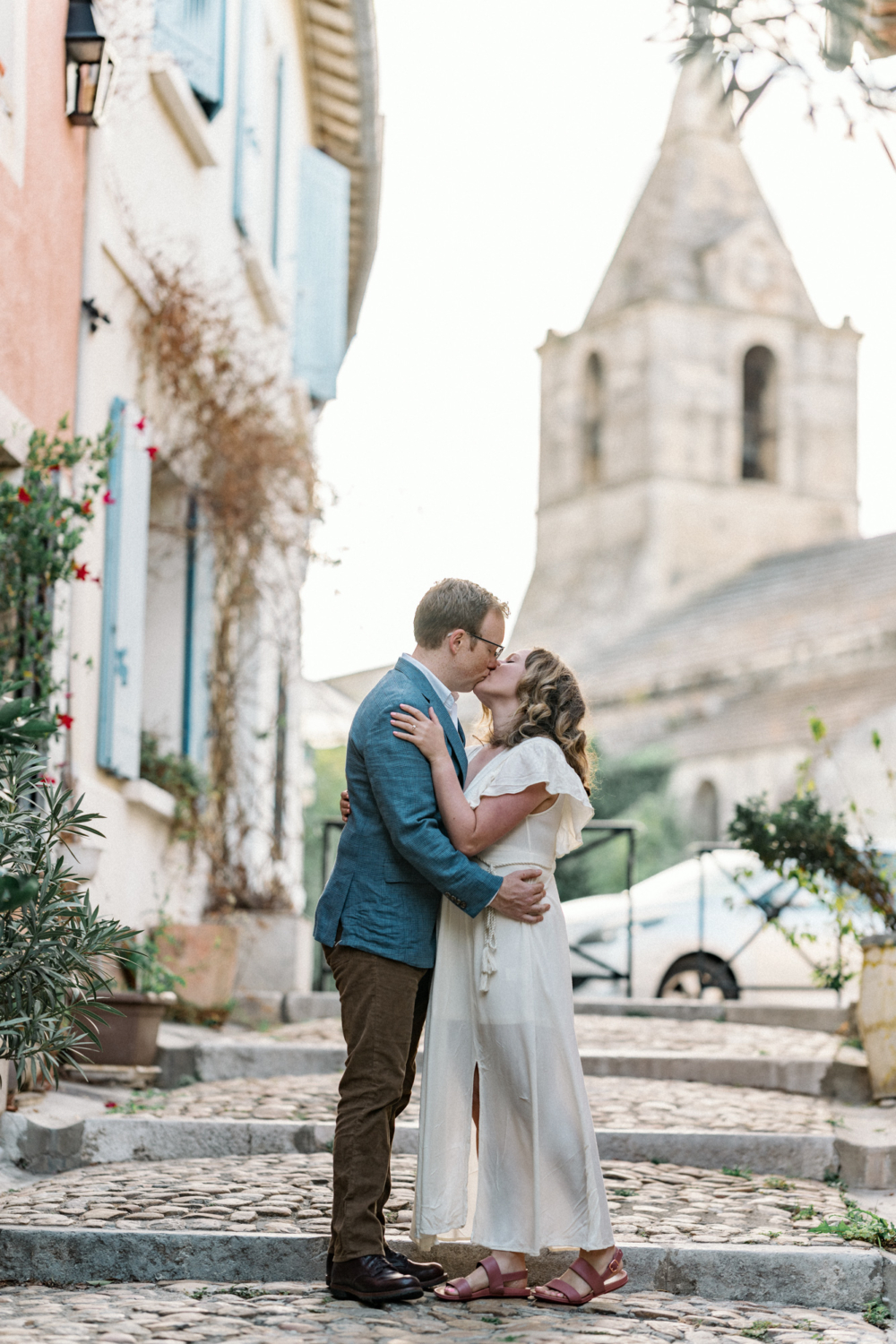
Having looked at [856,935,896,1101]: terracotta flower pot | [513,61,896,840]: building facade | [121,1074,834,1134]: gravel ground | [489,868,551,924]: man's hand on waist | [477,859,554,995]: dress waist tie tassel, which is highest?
[513,61,896,840]: building facade

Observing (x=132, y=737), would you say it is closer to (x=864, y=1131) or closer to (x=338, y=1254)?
(x=864, y=1131)

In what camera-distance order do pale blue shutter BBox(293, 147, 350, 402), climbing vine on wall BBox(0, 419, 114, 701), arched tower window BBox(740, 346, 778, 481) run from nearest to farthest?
climbing vine on wall BBox(0, 419, 114, 701) < pale blue shutter BBox(293, 147, 350, 402) < arched tower window BBox(740, 346, 778, 481)

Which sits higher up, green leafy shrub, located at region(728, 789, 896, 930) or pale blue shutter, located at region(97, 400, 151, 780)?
pale blue shutter, located at region(97, 400, 151, 780)

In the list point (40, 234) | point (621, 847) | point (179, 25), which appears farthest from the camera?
point (621, 847)

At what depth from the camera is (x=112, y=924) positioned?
4.01 metres

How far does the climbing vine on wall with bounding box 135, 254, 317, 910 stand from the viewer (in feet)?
27.8

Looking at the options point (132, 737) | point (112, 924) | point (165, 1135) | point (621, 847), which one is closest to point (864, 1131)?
point (165, 1135)

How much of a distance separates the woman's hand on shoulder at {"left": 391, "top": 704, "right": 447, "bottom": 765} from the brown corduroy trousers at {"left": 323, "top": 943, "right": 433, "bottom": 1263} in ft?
1.61

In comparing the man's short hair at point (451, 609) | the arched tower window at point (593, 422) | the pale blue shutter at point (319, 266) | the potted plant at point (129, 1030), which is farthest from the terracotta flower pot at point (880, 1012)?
the arched tower window at point (593, 422)

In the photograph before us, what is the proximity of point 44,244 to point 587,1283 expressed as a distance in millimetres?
4291

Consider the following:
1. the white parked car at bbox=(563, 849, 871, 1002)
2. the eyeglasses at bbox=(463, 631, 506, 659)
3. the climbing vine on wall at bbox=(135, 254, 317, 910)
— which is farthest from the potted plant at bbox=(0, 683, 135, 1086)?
the white parked car at bbox=(563, 849, 871, 1002)

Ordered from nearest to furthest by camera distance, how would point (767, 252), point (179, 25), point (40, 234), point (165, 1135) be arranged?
point (165, 1135), point (40, 234), point (179, 25), point (767, 252)

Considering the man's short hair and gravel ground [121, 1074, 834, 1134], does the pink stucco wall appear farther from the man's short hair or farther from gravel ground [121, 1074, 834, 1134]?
gravel ground [121, 1074, 834, 1134]

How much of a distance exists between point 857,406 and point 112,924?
41.8m
